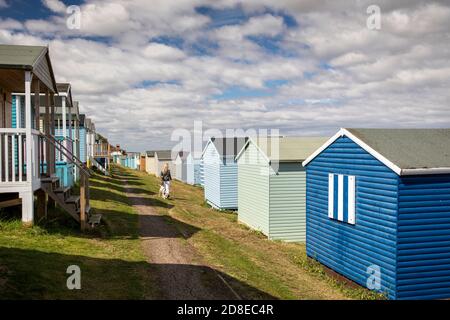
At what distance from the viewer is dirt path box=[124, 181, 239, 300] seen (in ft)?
26.3

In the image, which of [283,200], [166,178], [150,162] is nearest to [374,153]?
[283,200]

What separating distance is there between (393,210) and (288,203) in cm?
789

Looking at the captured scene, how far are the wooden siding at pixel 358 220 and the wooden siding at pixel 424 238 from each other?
0.19 metres

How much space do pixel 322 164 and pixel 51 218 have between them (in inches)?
350

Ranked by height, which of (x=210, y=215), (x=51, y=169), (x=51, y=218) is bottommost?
(x=210, y=215)

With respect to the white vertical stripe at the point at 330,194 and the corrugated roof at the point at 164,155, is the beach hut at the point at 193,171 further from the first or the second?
the white vertical stripe at the point at 330,194

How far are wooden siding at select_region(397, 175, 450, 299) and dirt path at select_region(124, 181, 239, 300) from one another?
12.7ft

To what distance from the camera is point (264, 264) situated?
11492 mm

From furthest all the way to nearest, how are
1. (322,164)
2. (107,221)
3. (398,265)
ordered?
(107,221), (322,164), (398,265)

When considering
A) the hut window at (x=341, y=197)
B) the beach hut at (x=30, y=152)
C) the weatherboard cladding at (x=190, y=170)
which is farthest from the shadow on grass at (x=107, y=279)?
the weatherboard cladding at (x=190, y=170)

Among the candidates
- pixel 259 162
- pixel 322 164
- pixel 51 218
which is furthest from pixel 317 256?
pixel 51 218

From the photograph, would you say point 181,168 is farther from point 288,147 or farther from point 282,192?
point 282,192
